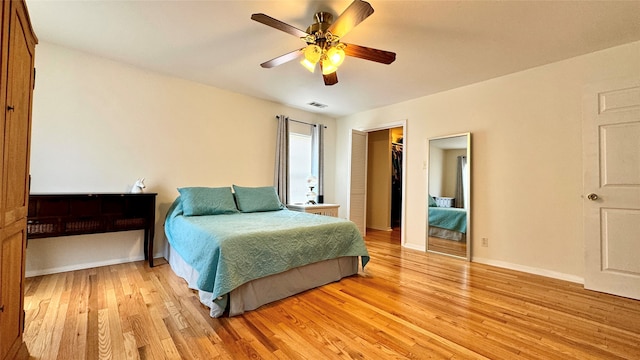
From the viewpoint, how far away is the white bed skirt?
6.76 feet

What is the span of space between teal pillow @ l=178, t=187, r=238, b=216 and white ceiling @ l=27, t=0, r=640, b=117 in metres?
1.58

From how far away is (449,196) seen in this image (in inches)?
156

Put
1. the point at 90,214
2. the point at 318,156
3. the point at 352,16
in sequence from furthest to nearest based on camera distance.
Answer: the point at 318,156 → the point at 90,214 → the point at 352,16

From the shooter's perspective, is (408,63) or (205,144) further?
(205,144)

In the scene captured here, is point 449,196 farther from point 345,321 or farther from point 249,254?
point 249,254

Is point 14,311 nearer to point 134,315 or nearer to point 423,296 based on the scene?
point 134,315

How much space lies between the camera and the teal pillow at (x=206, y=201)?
3207 mm

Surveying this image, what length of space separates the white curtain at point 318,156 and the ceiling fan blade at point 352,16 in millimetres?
3193

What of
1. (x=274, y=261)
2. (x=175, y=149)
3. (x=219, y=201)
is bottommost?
(x=274, y=261)

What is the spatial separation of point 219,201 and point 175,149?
3.39ft

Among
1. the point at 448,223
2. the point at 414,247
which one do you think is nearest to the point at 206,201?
the point at 414,247

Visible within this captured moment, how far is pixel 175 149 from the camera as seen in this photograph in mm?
3689

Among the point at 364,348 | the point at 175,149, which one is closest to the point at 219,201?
the point at 175,149

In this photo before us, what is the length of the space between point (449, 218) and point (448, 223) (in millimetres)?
77
